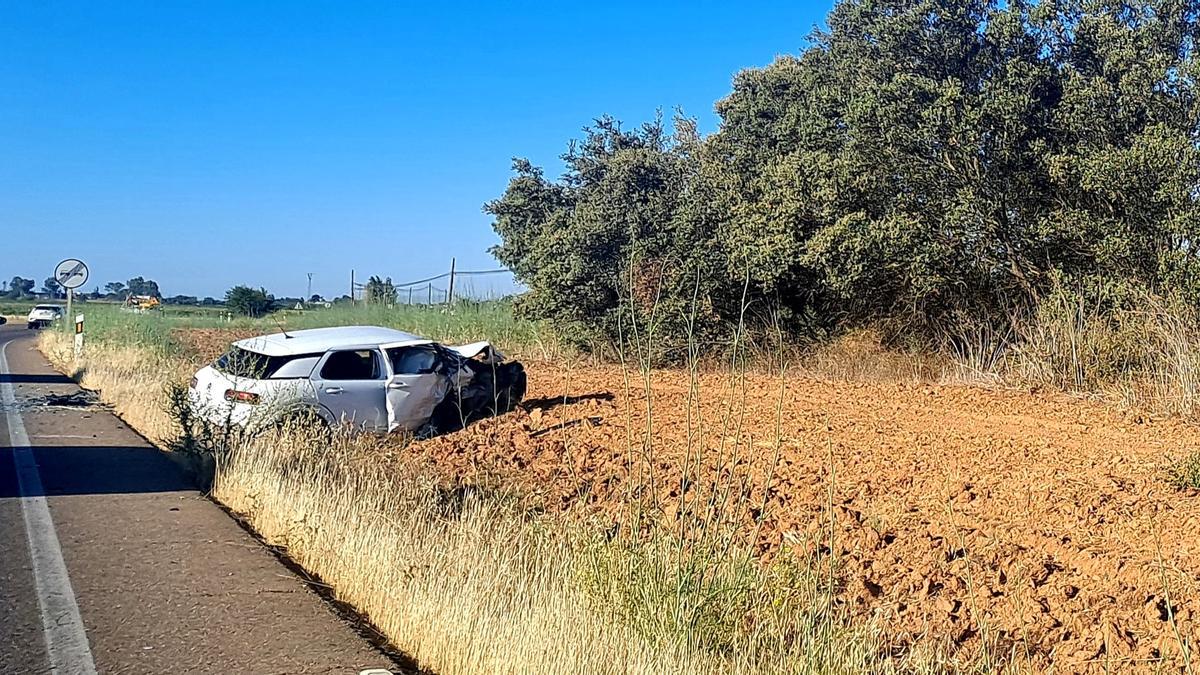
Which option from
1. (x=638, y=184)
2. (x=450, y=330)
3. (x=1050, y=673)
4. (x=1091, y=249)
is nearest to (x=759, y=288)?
(x=638, y=184)

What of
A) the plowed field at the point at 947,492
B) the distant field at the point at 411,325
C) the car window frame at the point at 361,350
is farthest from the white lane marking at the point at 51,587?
the distant field at the point at 411,325

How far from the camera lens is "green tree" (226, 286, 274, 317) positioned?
5081cm

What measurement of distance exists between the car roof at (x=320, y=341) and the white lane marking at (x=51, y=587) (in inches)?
114

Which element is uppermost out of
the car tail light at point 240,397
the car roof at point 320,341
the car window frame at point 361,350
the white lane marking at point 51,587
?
the car roof at point 320,341

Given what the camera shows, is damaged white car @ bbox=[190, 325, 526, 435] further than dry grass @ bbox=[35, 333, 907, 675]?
Yes

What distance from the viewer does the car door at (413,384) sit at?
1381 centimetres

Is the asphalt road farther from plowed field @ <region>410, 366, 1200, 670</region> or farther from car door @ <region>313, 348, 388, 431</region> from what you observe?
car door @ <region>313, 348, 388, 431</region>

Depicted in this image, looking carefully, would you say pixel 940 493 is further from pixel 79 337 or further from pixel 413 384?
pixel 79 337

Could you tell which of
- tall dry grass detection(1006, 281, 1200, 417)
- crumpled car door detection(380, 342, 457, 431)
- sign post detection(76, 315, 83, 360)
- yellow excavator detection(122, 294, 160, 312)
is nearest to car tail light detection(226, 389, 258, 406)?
crumpled car door detection(380, 342, 457, 431)

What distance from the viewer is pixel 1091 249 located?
53.8 feet

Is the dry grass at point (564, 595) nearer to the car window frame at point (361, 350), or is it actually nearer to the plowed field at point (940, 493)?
the plowed field at point (940, 493)

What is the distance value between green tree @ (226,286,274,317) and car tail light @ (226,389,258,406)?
39725 mm

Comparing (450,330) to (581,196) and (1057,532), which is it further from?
(1057,532)

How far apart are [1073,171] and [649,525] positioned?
1173 cm
